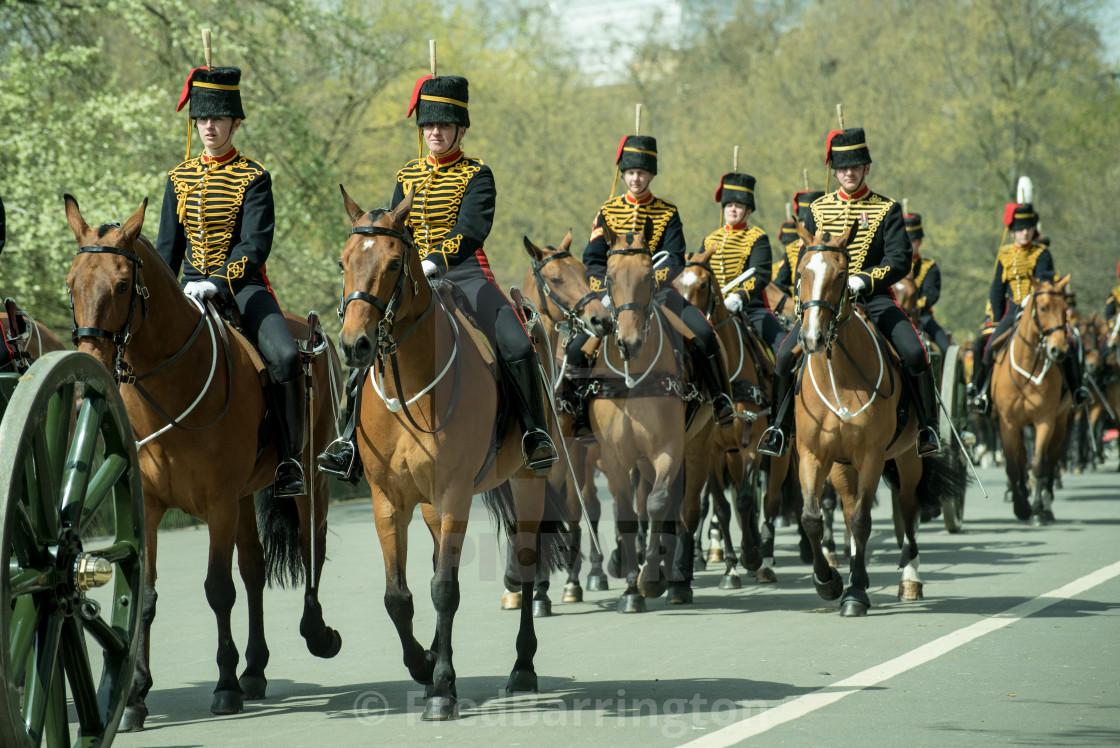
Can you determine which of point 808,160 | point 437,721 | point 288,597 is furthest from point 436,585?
point 808,160

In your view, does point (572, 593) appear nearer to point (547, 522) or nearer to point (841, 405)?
point (547, 522)

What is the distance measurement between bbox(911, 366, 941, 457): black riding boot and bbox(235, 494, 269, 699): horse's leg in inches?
202

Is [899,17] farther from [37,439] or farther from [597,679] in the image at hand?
[37,439]

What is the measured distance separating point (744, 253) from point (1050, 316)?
15.0 ft

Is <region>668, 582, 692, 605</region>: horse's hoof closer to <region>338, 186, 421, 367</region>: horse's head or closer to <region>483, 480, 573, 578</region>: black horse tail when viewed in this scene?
<region>483, 480, 573, 578</region>: black horse tail

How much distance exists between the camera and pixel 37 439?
4.55m

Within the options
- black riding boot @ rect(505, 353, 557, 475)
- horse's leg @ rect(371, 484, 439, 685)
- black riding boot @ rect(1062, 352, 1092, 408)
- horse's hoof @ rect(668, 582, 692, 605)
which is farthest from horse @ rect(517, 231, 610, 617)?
black riding boot @ rect(1062, 352, 1092, 408)

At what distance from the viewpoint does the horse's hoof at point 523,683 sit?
708cm

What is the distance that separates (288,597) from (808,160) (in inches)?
965

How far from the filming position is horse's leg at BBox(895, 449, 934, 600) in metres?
10.1

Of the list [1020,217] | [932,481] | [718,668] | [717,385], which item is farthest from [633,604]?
[1020,217]

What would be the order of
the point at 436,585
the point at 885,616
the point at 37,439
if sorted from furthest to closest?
1. the point at 885,616
2. the point at 436,585
3. the point at 37,439

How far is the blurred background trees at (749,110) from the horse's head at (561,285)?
11.7m

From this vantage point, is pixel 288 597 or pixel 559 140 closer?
pixel 288 597
